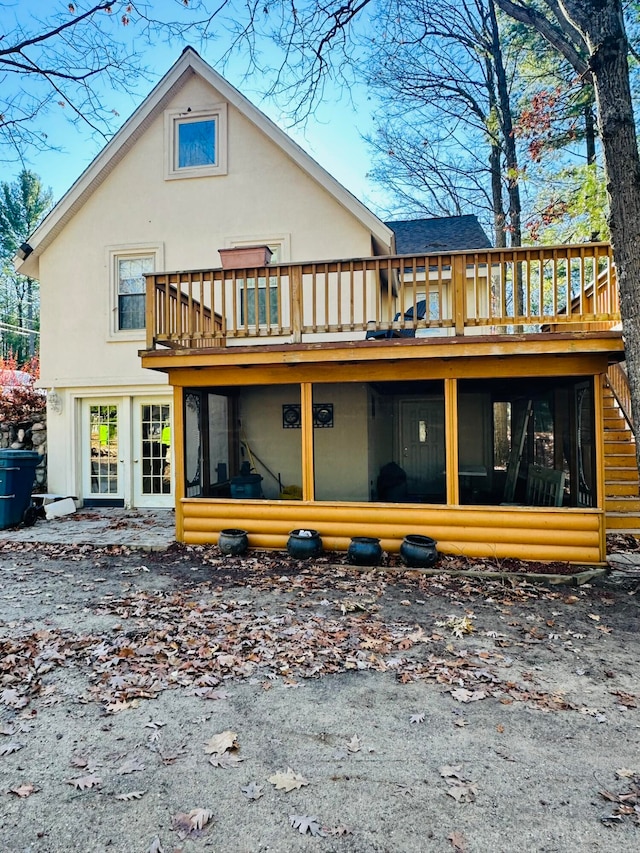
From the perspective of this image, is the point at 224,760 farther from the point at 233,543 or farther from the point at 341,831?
the point at 233,543

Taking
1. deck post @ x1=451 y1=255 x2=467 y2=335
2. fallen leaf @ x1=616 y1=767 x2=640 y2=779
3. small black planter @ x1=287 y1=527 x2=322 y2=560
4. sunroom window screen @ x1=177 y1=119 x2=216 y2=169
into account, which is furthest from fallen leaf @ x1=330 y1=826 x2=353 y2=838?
sunroom window screen @ x1=177 y1=119 x2=216 y2=169

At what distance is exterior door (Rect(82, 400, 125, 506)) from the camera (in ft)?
32.2

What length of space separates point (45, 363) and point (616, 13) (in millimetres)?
10179

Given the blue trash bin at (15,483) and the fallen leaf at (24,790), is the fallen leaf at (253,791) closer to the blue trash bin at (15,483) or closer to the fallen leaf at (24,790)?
the fallen leaf at (24,790)

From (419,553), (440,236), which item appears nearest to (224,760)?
(419,553)

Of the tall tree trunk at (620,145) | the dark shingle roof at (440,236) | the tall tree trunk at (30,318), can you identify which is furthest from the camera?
the tall tree trunk at (30,318)

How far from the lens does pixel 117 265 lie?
32.1 ft

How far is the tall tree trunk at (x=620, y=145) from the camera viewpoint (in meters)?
4.93

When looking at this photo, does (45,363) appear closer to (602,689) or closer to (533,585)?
(533,585)

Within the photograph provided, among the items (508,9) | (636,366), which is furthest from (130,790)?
(508,9)

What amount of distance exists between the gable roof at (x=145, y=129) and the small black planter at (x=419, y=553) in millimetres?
5476

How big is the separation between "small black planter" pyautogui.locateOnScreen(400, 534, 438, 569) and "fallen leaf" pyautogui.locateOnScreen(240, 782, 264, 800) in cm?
368

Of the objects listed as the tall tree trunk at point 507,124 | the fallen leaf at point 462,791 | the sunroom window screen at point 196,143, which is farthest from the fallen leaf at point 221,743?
the tall tree trunk at point 507,124

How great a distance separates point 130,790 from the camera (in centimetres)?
231
